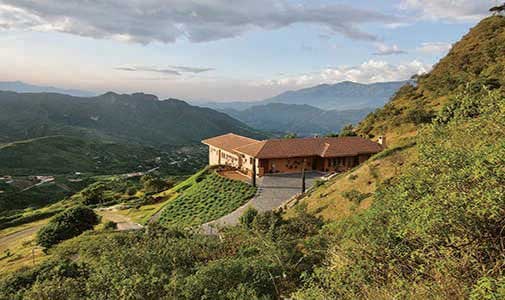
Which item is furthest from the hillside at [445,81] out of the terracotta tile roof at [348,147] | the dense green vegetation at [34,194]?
the dense green vegetation at [34,194]

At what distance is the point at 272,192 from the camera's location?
3325cm

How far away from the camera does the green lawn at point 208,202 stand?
32219 millimetres

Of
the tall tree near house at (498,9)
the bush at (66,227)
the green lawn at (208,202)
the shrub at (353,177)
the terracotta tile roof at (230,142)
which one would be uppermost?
the tall tree near house at (498,9)

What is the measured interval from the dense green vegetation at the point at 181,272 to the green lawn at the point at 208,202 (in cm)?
1341

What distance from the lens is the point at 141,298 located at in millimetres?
10094

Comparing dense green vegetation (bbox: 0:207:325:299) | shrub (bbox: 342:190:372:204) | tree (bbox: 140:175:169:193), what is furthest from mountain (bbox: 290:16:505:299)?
tree (bbox: 140:175:169:193)

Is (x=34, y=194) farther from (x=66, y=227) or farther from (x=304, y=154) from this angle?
(x=304, y=154)

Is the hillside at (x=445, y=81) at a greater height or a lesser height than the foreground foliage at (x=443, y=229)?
greater

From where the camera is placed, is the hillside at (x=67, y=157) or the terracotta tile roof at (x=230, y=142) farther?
the hillside at (x=67, y=157)

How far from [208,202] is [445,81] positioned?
119ft

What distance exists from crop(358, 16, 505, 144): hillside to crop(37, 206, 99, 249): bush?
36.1 metres

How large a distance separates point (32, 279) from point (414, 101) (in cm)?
4925

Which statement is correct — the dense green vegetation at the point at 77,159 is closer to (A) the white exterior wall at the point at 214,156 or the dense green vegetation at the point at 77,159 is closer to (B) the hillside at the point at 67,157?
(B) the hillside at the point at 67,157

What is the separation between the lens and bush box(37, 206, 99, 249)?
31891 millimetres
